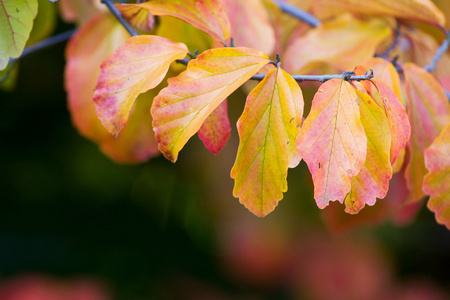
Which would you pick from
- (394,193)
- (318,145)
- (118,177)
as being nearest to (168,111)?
(318,145)

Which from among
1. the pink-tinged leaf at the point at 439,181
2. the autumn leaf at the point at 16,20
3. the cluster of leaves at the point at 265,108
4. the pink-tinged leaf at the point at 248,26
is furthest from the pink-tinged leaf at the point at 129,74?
the pink-tinged leaf at the point at 439,181

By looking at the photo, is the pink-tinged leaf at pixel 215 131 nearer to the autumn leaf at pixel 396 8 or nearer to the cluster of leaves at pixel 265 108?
the cluster of leaves at pixel 265 108

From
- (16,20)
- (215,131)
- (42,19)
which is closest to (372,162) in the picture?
(215,131)

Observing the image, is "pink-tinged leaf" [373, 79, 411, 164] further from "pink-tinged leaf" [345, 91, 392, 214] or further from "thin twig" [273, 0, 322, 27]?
"thin twig" [273, 0, 322, 27]

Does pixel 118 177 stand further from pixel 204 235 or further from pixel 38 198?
pixel 204 235

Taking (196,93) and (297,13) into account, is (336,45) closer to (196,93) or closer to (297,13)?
(297,13)

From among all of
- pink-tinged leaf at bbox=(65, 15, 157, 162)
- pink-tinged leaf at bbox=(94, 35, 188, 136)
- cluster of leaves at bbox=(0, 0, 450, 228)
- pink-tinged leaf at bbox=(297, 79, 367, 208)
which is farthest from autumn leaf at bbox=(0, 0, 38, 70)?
pink-tinged leaf at bbox=(297, 79, 367, 208)
